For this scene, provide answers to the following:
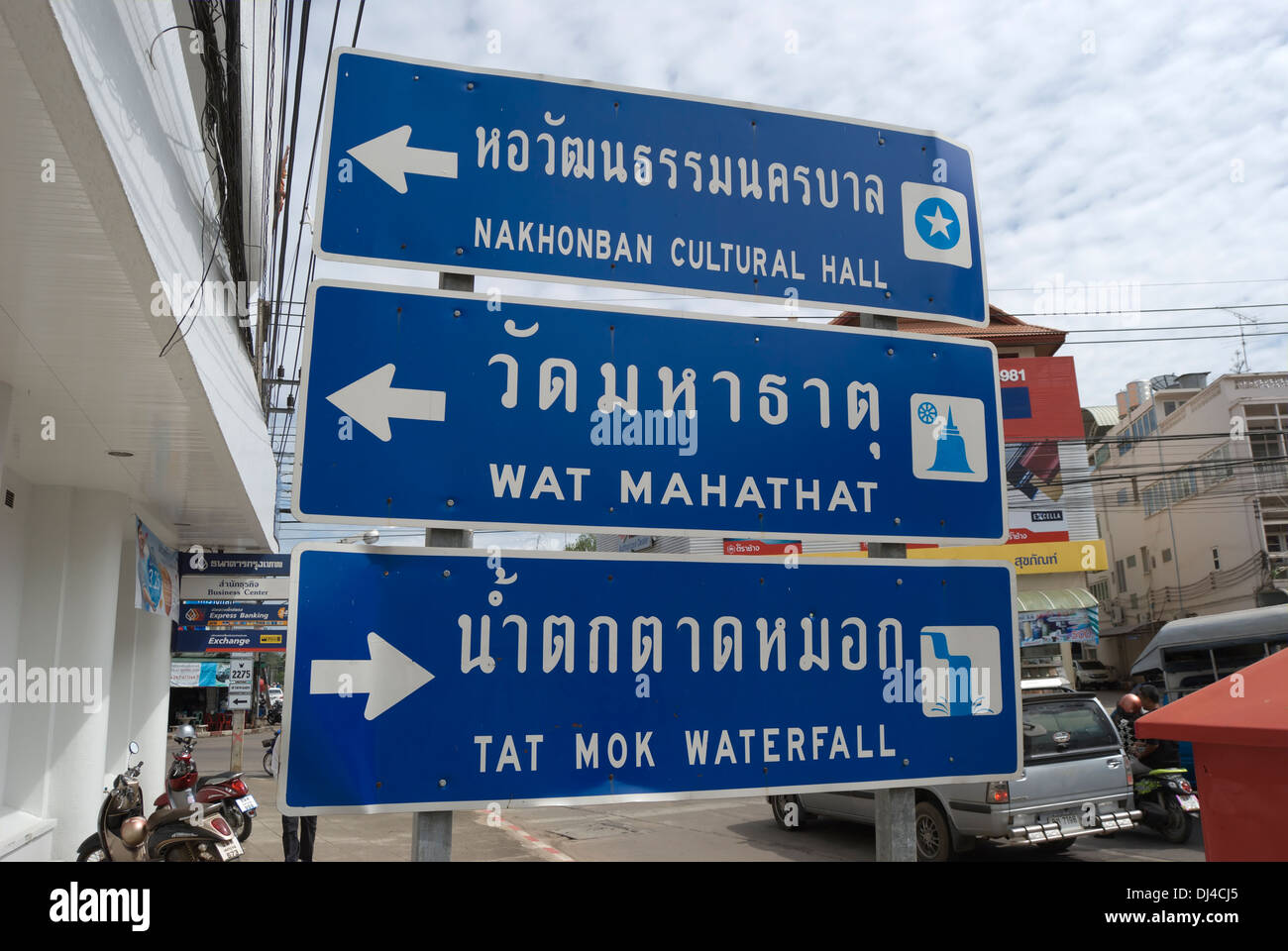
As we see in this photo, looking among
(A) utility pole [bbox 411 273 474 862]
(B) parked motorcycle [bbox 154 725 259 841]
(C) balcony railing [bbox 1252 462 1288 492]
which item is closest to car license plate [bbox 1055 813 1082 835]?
(A) utility pole [bbox 411 273 474 862]

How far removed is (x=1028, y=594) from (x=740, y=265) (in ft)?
79.0

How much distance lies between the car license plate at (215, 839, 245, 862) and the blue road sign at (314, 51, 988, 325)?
686 cm

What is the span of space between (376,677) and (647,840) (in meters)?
9.46

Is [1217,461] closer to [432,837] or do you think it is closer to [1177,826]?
[1177,826]

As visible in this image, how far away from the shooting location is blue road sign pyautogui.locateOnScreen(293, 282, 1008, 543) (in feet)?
6.21

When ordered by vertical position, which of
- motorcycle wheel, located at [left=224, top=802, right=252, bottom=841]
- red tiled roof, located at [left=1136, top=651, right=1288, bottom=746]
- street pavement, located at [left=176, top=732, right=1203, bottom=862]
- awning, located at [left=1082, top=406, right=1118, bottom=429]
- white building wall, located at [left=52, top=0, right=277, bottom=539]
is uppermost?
awning, located at [left=1082, top=406, right=1118, bottom=429]

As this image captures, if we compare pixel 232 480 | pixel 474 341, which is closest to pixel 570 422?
pixel 474 341

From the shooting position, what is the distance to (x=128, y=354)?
4.75 m

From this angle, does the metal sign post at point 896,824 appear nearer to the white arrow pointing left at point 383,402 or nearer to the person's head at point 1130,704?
the white arrow pointing left at point 383,402

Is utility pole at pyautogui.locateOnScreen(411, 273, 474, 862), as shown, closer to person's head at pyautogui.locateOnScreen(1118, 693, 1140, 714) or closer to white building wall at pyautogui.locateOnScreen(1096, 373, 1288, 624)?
person's head at pyautogui.locateOnScreen(1118, 693, 1140, 714)

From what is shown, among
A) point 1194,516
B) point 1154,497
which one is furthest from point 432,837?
point 1154,497

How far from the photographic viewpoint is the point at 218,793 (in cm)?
968

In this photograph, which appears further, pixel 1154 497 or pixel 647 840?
pixel 1154 497

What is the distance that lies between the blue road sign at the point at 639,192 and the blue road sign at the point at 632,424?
0.53 ft
